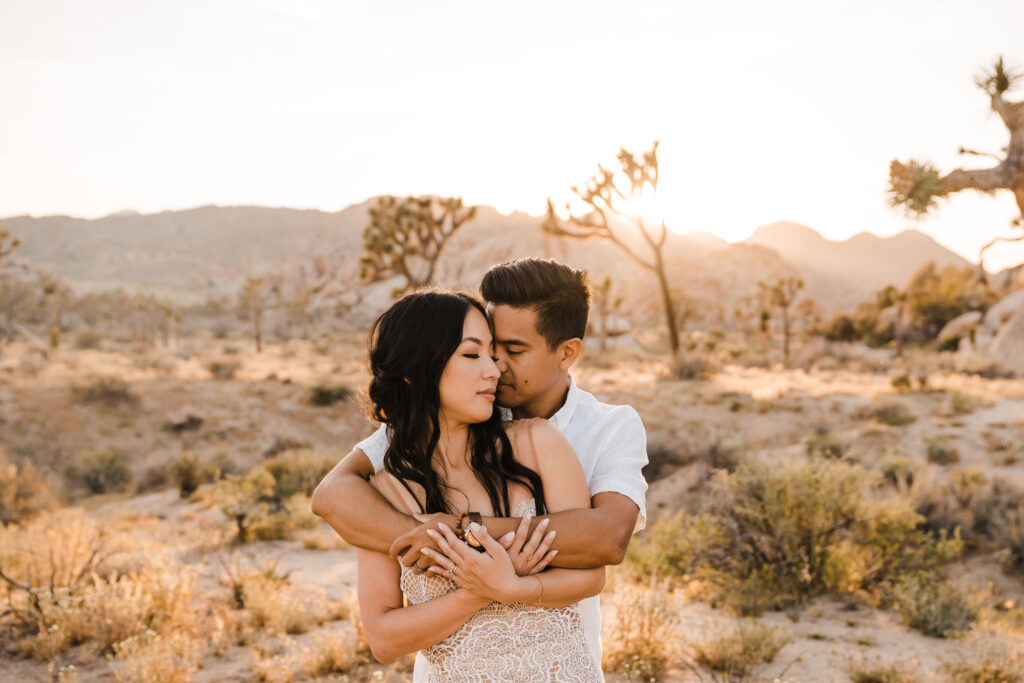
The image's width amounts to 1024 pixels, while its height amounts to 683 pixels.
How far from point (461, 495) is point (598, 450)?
537 mm

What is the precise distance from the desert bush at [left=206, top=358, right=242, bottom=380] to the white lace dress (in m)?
22.2

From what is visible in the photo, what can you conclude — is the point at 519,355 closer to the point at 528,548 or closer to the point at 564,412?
the point at 564,412

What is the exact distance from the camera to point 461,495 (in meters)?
2.20

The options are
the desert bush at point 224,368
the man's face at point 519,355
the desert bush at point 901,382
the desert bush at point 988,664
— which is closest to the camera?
the man's face at point 519,355

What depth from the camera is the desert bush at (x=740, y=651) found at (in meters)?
5.03

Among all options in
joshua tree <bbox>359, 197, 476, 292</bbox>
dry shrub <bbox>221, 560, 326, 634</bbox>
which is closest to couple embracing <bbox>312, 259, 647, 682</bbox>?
dry shrub <bbox>221, 560, 326, 634</bbox>

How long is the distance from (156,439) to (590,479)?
55.3ft

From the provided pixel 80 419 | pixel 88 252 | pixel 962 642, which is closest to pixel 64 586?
pixel 962 642

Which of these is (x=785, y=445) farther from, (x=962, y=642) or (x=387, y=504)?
(x=387, y=504)

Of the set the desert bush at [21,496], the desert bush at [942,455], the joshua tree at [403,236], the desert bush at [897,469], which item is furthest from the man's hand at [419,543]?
the joshua tree at [403,236]

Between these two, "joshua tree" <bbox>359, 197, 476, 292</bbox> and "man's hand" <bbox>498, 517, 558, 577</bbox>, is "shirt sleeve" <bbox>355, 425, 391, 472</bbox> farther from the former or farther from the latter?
"joshua tree" <bbox>359, 197, 476, 292</bbox>

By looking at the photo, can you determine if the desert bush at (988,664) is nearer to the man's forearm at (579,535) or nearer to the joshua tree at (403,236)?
the man's forearm at (579,535)

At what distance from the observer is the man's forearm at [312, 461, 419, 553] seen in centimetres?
207

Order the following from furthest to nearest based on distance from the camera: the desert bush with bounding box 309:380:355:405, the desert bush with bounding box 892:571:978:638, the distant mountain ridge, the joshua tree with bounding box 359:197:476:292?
the distant mountain ridge → the joshua tree with bounding box 359:197:476:292 → the desert bush with bounding box 309:380:355:405 → the desert bush with bounding box 892:571:978:638
